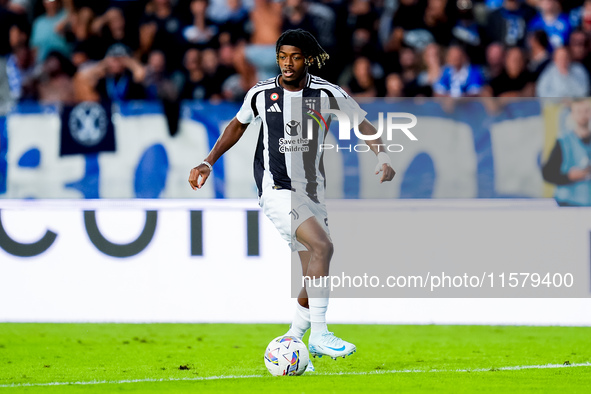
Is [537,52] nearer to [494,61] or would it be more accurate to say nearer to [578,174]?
[494,61]

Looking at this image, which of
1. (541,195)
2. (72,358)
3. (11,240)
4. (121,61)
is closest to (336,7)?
(121,61)

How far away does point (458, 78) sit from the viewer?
9.55 metres

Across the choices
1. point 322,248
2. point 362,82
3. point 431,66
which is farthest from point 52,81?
point 322,248

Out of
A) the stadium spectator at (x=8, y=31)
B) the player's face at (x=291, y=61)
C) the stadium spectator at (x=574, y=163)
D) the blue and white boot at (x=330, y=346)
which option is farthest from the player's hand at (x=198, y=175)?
the stadium spectator at (x=8, y=31)

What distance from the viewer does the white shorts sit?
18.7 ft

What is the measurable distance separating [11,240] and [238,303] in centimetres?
207

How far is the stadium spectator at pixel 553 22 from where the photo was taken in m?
10.1

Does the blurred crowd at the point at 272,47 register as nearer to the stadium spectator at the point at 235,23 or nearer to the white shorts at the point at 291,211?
the stadium spectator at the point at 235,23

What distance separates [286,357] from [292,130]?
1.42m

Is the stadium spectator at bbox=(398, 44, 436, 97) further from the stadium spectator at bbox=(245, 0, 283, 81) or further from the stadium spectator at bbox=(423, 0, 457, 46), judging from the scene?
the stadium spectator at bbox=(245, 0, 283, 81)

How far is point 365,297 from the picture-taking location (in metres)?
8.05

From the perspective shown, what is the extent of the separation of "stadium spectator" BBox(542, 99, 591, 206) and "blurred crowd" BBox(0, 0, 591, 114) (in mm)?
1391

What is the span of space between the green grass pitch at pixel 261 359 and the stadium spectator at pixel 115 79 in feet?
9.02

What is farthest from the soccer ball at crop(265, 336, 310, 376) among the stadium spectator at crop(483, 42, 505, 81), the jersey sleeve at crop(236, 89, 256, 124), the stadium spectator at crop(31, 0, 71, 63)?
the stadium spectator at crop(31, 0, 71, 63)
